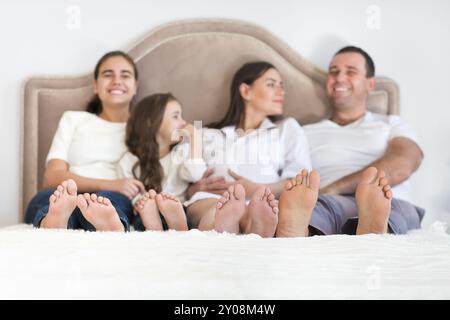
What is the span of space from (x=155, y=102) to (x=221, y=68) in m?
0.34

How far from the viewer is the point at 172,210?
1652 mm

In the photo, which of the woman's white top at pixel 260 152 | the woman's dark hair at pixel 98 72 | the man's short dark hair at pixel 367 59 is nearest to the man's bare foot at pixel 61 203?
the woman's white top at pixel 260 152

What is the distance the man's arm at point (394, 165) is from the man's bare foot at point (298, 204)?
58cm

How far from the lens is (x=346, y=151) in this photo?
2.23 meters

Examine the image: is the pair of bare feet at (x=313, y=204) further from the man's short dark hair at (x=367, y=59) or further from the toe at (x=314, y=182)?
the man's short dark hair at (x=367, y=59)

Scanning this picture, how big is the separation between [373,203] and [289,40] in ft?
3.98

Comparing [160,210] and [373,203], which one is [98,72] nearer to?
[160,210]

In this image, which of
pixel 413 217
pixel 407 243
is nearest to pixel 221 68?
pixel 413 217

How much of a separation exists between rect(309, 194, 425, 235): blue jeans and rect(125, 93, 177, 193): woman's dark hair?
63 centimetres

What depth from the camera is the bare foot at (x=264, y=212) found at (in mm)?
1497

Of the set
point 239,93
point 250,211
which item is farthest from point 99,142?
point 250,211

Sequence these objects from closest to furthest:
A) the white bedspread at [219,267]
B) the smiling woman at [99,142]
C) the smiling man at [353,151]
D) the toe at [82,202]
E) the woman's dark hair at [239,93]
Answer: the white bedspread at [219,267] → the toe at [82,202] → the smiling man at [353,151] → the smiling woman at [99,142] → the woman's dark hair at [239,93]

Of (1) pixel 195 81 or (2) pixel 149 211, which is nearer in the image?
(2) pixel 149 211
